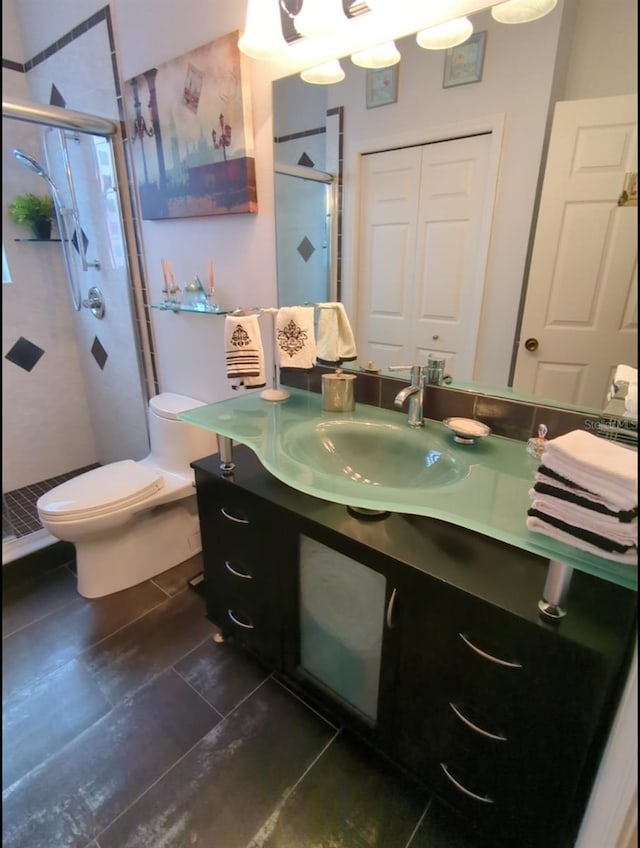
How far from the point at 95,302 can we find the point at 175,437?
86 cm

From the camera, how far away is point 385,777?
47.5 inches

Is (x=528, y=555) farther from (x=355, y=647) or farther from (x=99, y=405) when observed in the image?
(x=99, y=405)

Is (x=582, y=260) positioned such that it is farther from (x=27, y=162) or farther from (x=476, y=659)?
(x=27, y=162)

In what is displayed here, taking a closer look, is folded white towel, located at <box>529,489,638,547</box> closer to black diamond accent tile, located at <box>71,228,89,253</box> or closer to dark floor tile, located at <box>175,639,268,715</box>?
dark floor tile, located at <box>175,639,268,715</box>

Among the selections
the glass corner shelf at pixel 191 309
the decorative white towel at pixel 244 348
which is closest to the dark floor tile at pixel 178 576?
the decorative white towel at pixel 244 348

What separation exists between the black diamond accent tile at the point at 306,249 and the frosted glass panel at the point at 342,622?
3.07ft

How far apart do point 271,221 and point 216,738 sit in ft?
5.52

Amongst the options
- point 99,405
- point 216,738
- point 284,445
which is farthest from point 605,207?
point 99,405

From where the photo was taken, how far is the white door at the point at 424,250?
1106 millimetres

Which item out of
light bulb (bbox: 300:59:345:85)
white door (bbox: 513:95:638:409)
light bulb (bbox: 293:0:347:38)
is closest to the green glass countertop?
white door (bbox: 513:95:638:409)

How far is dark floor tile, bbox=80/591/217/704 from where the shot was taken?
58.4 inches

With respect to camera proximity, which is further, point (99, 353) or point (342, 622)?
point (99, 353)

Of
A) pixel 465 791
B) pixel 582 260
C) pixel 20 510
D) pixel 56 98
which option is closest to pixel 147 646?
pixel 20 510

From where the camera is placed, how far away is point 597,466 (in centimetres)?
68
